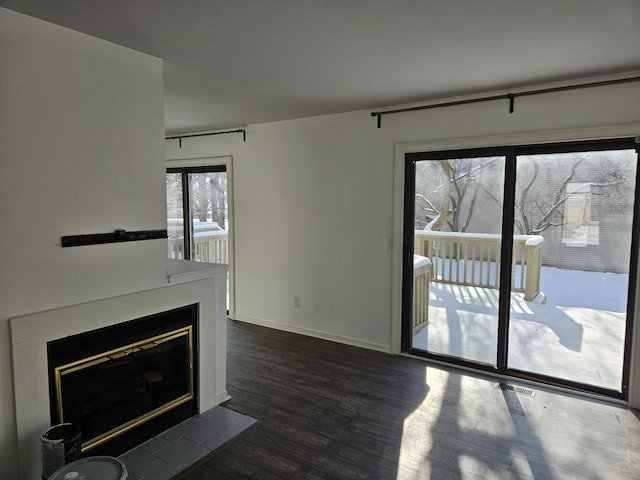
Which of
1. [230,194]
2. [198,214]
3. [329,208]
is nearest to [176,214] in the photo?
[198,214]

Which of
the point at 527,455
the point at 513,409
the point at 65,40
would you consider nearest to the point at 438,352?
the point at 513,409

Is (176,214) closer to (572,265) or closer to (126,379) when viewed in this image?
(126,379)

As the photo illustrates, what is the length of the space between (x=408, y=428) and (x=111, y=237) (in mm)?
2198

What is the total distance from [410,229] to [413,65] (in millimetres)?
1607

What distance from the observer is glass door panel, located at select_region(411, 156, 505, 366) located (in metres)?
3.48

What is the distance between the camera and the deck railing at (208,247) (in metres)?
5.29

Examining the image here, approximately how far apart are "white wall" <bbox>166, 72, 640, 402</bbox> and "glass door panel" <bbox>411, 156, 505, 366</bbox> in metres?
0.26

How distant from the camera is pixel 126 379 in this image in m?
2.40

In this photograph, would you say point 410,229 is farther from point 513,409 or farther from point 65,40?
point 65,40

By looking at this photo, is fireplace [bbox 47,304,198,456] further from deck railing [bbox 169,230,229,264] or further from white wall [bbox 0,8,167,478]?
deck railing [bbox 169,230,229,264]

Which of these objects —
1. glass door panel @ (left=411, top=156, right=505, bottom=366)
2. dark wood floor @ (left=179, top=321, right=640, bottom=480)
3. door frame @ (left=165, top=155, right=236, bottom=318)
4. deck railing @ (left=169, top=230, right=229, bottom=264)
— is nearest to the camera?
dark wood floor @ (left=179, top=321, right=640, bottom=480)

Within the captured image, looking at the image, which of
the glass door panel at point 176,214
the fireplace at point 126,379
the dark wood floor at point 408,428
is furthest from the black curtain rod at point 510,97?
the glass door panel at point 176,214

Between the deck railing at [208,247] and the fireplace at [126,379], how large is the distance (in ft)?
8.48

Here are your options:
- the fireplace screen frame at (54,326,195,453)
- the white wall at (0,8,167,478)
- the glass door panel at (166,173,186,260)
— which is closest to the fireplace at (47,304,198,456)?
the fireplace screen frame at (54,326,195,453)
